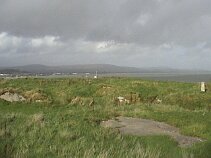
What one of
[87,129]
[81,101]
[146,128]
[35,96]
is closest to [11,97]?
[35,96]

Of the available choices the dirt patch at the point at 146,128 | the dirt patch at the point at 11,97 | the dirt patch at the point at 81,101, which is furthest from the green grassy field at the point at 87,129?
the dirt patch at the point at 11,97

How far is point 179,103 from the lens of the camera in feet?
119

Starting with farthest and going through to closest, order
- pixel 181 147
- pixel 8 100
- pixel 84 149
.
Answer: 1. pixel 8 100
2. pixel 181 147
3. pixel 84 149

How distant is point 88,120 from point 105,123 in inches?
38.0

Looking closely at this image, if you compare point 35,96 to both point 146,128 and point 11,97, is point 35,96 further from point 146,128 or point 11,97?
point 146,128

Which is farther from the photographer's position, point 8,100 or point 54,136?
point 8,100

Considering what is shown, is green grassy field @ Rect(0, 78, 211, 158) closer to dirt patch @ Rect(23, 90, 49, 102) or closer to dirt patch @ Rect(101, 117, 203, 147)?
dirt patch @ Rect(23, 90, 49, 102)

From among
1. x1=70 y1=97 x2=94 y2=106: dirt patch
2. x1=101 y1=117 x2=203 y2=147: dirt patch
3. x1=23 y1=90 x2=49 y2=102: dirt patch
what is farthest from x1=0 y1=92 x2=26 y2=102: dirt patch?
x1=101 y1=117 x2=203 y2=147: dirt patch

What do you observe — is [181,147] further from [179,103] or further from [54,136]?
[179,103]

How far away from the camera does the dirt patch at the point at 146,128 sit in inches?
757

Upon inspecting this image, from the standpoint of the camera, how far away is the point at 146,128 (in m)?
21.2

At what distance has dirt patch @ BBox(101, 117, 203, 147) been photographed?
63.1 ft

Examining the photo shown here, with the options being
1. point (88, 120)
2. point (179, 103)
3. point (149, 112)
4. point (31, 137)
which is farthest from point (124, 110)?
point (31, 137)

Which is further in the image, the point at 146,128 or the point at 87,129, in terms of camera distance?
the point at 146,128
